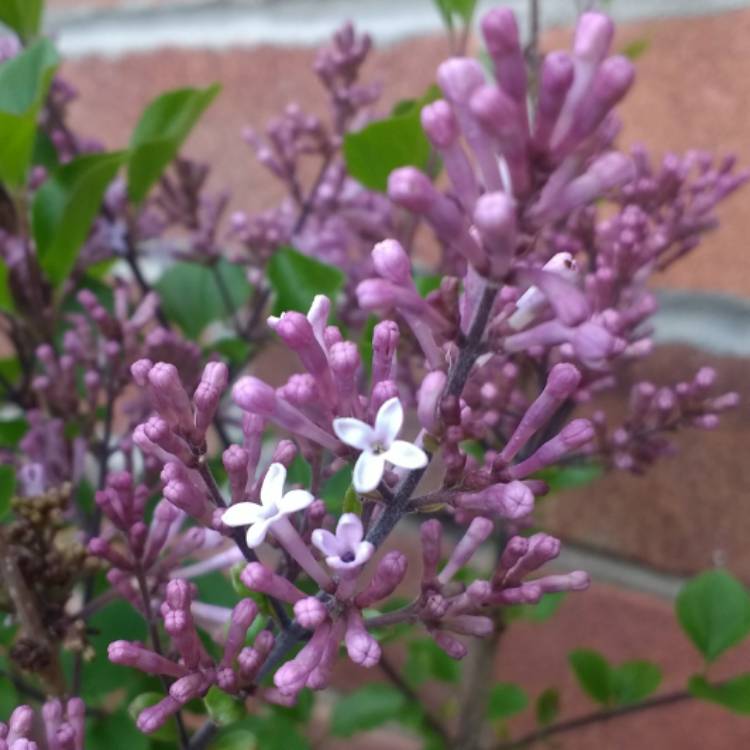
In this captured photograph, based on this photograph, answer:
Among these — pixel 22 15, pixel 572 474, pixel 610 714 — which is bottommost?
pixel 610 714

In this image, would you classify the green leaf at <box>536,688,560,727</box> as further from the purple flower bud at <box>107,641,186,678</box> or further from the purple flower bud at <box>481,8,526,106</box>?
the purple flower bud at <box>481,8,526,106</box>

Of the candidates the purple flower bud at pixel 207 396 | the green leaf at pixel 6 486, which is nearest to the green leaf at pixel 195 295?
the green leaf at pixel 6 486

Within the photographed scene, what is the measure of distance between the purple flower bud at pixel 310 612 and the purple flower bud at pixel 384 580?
2 cm

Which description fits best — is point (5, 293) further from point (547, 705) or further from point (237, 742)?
point (547, 705)

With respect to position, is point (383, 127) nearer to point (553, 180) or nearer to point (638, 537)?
point (553, 180)

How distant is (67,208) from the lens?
406 mm

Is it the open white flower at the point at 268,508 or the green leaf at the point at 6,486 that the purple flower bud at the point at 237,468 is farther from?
the green leaf at the point at 6,486

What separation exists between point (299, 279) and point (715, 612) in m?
0.29

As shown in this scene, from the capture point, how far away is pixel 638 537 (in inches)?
25.8

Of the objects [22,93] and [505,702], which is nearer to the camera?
[22,93]

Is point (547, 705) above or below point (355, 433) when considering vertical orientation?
below

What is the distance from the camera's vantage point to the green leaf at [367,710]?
0.60m

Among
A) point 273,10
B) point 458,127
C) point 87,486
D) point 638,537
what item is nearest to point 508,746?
point 638,537

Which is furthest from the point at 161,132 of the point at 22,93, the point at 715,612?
the point at 715,612
